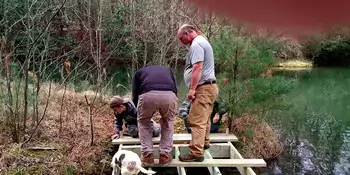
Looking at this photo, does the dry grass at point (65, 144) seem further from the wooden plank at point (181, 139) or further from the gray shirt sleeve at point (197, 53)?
the gray shirt sleeve at point (197, 53)

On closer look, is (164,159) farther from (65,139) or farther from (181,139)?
(65,139)

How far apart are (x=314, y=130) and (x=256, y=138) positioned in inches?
136

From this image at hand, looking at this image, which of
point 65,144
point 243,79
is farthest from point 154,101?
point 243,79

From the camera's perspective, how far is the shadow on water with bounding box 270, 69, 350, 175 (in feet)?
26.3

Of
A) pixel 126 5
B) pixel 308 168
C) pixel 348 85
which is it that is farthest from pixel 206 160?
pixel 348 85

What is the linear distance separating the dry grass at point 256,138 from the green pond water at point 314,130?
0.84ft

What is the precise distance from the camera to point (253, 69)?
24.1ft

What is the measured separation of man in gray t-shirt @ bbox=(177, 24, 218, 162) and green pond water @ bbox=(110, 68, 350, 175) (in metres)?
0.83

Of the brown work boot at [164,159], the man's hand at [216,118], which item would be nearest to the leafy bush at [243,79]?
the man's hand at [216,118]

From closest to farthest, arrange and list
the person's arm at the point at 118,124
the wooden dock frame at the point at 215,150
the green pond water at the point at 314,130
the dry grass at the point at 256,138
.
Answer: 1. the wooden dock frame at the point at 215,150
2. the person's arm at the point at 118,124
3. the dry grass at the point at 256,138
4. the green pond water at the point at 314,130

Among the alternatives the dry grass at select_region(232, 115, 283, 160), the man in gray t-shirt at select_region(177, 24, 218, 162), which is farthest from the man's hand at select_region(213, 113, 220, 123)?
the man in gray t-shirt at select_region(177, 24, 218, 162)

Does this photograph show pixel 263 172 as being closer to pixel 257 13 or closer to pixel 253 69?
pixel 253 69

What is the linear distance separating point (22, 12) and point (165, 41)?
419 cm

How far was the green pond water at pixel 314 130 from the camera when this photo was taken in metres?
8.00
